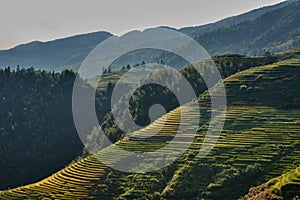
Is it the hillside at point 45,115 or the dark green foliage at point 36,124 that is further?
the dark green foliage at point 36,124

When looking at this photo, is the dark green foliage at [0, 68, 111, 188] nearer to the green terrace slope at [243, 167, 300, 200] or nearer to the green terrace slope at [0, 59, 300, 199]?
the green terrace slope at [0, 59, 300, 199]

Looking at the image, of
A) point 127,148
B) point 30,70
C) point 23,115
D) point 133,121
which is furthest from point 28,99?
point 127,148

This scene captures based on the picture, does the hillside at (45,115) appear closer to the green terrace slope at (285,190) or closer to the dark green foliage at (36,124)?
the dark green foliage at (36,124)

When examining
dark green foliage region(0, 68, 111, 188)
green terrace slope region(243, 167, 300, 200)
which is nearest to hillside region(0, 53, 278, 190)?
dark green foliage region(0, 68, 111, 188)

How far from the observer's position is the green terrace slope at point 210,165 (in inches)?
1195

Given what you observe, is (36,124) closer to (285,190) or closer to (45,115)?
(45,115)

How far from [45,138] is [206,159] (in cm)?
6585

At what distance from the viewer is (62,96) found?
373ft

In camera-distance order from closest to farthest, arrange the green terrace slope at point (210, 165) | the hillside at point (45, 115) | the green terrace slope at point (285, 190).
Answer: the green terrace slope at point (285, 190) → the green terrace slope at point (210, 165) → the hillside at point (45, 115)

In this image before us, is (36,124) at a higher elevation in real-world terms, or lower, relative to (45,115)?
lower

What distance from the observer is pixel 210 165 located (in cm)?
3209

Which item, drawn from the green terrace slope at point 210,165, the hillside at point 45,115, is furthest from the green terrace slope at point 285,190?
the hillside at point 45,115

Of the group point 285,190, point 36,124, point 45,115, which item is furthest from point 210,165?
point 45,115

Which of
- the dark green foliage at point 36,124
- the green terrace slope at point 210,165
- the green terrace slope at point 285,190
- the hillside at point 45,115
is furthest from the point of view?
the dark green foliage at point 36,124
